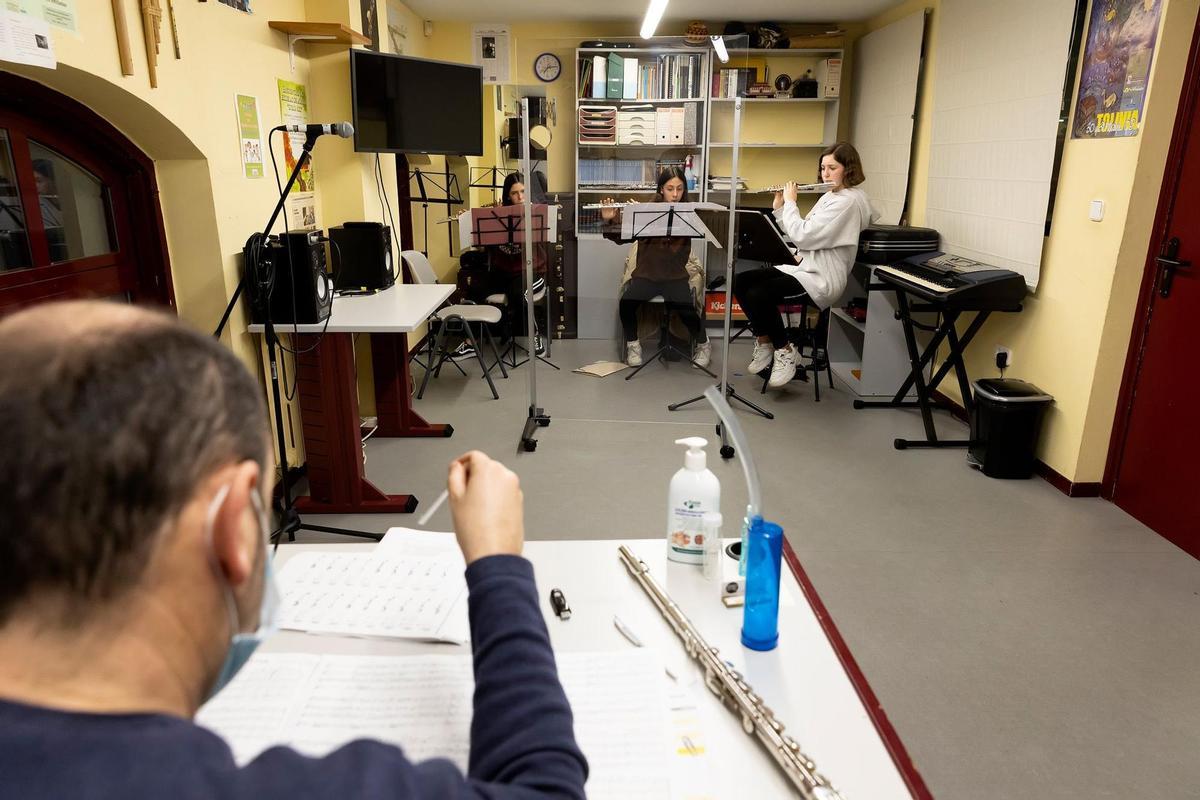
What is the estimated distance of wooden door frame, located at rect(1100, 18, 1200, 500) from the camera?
2875mm

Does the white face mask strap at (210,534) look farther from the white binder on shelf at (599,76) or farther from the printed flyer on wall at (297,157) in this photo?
the white binder on shelf at (599,76)

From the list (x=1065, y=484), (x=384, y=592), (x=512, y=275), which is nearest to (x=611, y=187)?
(x=512, y=275)

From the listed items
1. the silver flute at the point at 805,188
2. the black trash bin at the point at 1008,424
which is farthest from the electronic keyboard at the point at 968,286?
the silver flute at the point at 805,188

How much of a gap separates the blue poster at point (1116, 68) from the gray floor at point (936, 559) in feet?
5.09

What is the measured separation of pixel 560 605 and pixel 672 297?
3.13 m

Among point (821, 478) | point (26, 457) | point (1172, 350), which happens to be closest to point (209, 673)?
point (26, 457)

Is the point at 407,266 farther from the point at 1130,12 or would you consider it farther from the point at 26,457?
the point at 26,457

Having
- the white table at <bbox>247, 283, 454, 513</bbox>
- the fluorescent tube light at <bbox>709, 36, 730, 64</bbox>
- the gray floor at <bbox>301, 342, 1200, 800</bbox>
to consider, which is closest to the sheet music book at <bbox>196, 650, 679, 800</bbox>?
the gray floor at <bbox>301, 342, 1200, 800</bbox>

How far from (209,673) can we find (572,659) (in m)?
0.58

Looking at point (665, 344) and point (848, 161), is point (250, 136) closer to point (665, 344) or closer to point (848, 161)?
point (665, 344)

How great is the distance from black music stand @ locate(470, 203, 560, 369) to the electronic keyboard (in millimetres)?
1906

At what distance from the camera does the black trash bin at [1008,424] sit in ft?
11.3

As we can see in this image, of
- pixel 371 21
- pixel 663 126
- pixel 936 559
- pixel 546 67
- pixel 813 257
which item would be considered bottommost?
pixel 936 559

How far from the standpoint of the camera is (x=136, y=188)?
264 centimetres
